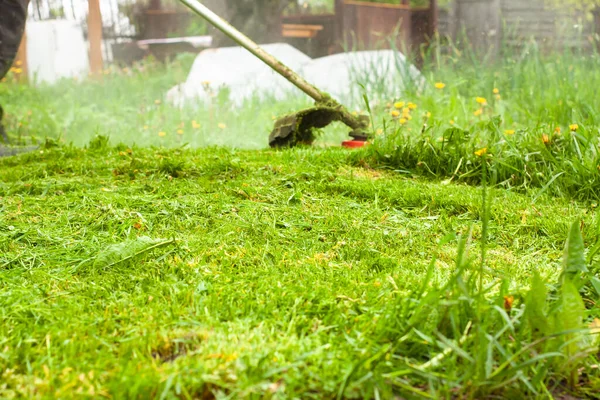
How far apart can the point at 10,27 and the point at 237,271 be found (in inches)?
164

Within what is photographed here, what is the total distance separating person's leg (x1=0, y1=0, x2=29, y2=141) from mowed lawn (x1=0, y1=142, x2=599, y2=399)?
7.12 ft

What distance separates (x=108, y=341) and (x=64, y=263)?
60cm

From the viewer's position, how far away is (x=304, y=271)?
164 centimetres

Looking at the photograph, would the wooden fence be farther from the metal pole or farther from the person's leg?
the person's leg

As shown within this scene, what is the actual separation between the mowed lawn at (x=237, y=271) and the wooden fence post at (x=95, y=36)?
10.9ft

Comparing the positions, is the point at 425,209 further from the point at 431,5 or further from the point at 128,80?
the point at 128,80

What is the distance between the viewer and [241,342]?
1.20 metres

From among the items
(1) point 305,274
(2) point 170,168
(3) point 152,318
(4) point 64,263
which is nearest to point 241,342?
(3) point 152,318

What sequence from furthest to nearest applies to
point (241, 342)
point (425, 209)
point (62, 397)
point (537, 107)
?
point (537, 107) < point (425, 209) < point (241, 342) < point (62, 397)

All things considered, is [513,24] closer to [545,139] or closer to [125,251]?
[545,139]

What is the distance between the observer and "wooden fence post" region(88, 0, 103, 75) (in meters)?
6.12

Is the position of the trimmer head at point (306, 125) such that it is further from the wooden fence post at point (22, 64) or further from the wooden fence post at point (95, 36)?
the wooden fence post at point (22, 64)

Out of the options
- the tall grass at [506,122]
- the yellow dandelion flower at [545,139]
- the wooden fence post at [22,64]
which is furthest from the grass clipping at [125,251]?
the wooden fence post at [22,64]

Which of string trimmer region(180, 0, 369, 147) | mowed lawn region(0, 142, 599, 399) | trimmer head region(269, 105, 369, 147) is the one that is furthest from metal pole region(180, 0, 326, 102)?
mowed lawn region(0, 142, 599, 399)
